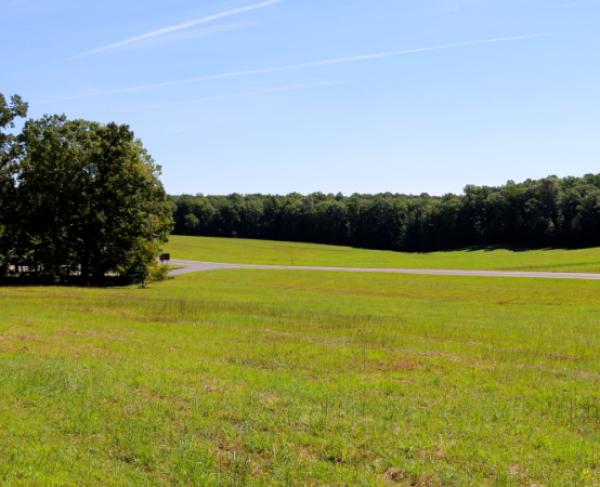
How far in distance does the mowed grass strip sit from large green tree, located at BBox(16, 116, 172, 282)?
83.7 ft

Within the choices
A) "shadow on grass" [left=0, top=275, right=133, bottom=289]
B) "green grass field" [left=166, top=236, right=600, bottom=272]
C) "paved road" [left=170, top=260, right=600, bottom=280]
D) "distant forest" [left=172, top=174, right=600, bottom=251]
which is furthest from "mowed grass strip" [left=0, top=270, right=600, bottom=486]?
"distant forest" [left=172, top=174, right=600, bottom=251]

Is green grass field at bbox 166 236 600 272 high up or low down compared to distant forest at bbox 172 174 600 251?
down

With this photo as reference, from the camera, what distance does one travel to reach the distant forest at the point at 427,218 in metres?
122

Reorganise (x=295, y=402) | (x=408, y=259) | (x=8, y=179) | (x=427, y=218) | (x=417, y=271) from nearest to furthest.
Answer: (x=295, y=402) → (x=8, y=179) → (x=417, y=271) → (x=408, y=259) → (x=427, y=218)

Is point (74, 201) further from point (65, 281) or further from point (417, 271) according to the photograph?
point (417, 271)

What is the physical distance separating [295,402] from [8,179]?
43.9 metres

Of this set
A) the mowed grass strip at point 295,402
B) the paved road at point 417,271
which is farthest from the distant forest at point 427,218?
the mowed grass strip at point 295,402

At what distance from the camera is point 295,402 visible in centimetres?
1052

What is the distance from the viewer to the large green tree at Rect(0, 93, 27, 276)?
44.7 m

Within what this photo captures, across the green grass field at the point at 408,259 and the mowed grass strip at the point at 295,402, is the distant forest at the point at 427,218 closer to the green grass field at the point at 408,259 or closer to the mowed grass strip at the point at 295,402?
the green grass field at the point at 408,259

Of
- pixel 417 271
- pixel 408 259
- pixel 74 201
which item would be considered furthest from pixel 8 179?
pixel 408 259

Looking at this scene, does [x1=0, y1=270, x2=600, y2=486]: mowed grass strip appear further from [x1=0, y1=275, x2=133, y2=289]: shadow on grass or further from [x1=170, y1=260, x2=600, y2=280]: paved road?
[x1=170, y1=260, x2=600, y2=280]: paved road

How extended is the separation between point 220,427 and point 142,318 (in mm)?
14794

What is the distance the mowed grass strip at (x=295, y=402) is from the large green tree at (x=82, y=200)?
83.7ft
